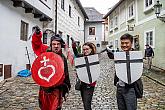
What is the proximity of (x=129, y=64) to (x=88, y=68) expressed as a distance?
739mm

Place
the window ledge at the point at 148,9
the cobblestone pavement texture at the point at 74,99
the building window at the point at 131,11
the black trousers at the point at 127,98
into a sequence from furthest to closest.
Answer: the building window at the point at 131,11 < the window ledge at the point at 148,9 < the cobblestone pavement texture at the point at 74,99 < the black trousers at the point at 127,98

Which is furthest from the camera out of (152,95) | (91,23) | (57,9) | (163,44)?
(91,23)

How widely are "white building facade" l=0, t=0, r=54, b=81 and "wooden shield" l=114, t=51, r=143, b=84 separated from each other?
7.06m

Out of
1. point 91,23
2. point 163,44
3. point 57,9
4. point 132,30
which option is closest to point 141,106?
point 163,44

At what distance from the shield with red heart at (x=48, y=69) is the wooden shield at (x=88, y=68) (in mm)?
Answer: 579

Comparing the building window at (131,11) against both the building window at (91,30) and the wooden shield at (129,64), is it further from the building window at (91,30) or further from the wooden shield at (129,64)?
the building window at (91,30)

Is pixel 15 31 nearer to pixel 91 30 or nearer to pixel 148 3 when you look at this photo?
pixel 148 3

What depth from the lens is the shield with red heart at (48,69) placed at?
11.6ft

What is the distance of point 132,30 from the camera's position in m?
19.2

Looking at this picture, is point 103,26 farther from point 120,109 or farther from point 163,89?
point 120,109

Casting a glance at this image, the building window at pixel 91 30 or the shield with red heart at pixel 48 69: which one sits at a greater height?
the building window at pixel 91 30

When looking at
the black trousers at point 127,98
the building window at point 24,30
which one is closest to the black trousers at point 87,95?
the black trousers at point 127,98

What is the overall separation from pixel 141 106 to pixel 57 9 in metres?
11.6

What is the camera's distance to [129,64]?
3.66 metres
